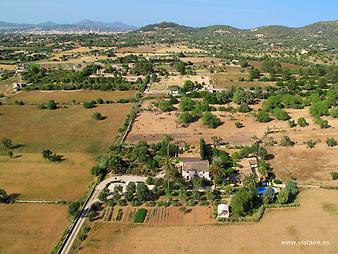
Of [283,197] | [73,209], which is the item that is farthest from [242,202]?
[73,209]

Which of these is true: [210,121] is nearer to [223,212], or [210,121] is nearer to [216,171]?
[216,171]

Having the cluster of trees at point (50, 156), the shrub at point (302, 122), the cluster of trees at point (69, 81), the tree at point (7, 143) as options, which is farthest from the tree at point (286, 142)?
the cluster of trees at point (69, 81)

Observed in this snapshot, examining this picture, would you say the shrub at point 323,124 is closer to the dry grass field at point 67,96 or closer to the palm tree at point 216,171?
the palm tree at point 216,171

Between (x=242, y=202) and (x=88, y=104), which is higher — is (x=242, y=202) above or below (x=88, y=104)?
above

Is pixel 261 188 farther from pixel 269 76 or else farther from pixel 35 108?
Answer: pixel 269 76

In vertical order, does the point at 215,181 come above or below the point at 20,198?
above

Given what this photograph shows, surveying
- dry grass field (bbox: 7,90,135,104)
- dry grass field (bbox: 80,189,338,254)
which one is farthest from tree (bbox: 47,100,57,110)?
dry grass field (bbox: 80,189,338,254)

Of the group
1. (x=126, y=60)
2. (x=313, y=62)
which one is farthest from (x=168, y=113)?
(x=313, y=62)
